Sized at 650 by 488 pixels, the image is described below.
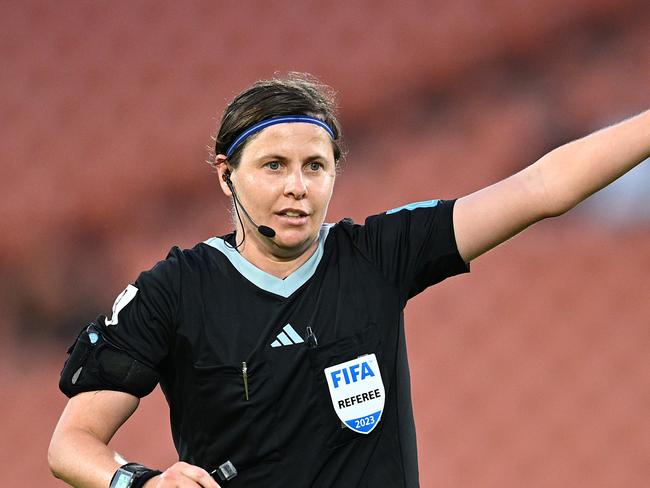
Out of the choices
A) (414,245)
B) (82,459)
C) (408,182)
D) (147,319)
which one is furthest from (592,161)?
(408,182)

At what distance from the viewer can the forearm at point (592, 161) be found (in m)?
1.37

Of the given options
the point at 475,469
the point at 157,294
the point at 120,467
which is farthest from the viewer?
the point at 475,469

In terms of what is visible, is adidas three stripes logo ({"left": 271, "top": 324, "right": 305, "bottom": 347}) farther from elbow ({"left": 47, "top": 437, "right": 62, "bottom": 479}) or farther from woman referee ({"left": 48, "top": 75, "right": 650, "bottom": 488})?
elbow ({"left": 47, "top": 437, "right": 62, "bottom": 479})

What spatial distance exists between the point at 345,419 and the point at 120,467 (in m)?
0.33

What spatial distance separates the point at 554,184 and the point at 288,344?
451mm

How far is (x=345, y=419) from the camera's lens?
146cm

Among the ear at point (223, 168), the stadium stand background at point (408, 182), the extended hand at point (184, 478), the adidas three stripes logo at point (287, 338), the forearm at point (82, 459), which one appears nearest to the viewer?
the extended hand at point (184, 478)

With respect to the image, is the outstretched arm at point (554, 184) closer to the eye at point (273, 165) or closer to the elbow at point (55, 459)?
the eye at point (273, 165)

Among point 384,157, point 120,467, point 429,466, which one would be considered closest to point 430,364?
point 429,466

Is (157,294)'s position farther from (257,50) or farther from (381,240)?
(257,50)

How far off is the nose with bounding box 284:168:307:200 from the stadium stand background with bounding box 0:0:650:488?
128 centimetres

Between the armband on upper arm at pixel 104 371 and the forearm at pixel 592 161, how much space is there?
0.64 meters

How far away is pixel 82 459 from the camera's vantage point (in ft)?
4.54

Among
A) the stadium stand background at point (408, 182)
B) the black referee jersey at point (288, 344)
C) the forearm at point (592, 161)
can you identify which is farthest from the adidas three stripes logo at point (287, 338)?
the stadium stand background at point (408, 182)
